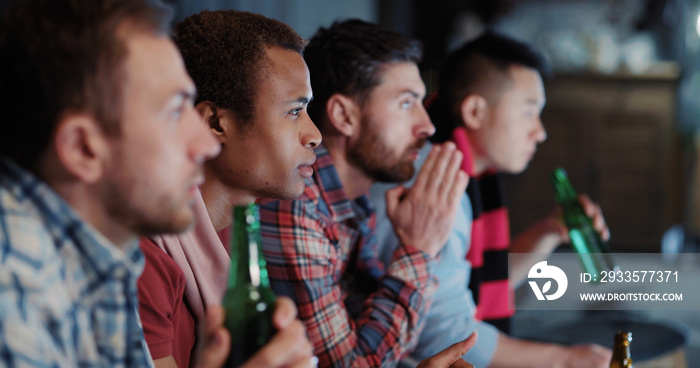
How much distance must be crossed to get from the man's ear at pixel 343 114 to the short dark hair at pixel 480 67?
0.45m

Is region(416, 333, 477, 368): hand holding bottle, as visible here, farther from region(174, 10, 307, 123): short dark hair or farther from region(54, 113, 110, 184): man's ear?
region(54, 113, 110, 184): man's ear

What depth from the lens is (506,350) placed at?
1355 mm

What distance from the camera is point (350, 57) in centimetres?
131

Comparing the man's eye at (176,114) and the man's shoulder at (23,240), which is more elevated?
the man's eye at (176,114)

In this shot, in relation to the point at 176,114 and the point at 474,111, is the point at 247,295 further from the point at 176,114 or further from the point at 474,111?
the point at 474,111

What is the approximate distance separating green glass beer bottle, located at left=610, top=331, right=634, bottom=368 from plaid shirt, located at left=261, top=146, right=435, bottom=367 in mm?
313

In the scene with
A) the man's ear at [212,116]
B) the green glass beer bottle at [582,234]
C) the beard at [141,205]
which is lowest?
the green glass beer bottle at [582,234]

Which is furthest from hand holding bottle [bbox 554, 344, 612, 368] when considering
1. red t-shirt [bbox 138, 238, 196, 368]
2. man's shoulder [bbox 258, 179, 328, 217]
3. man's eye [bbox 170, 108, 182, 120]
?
man's eye [bbox 170, 108, 182, 120]

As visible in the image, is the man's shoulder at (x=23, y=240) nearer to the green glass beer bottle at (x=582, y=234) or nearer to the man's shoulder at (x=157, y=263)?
the man's shoulder at (x=157, y=263)

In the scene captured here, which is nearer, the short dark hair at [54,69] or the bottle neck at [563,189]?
the short dark hair at [54,69]

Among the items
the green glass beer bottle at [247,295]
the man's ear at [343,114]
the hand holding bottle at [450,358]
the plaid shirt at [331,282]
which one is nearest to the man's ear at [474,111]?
the man's ear at [343,114]

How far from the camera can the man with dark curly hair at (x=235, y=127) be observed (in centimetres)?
91

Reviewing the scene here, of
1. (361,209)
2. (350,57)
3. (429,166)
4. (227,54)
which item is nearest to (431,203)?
(429,166)

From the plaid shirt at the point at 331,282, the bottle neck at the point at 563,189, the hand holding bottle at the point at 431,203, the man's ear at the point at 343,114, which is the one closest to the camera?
the plaid shirt at the point at 331,282
